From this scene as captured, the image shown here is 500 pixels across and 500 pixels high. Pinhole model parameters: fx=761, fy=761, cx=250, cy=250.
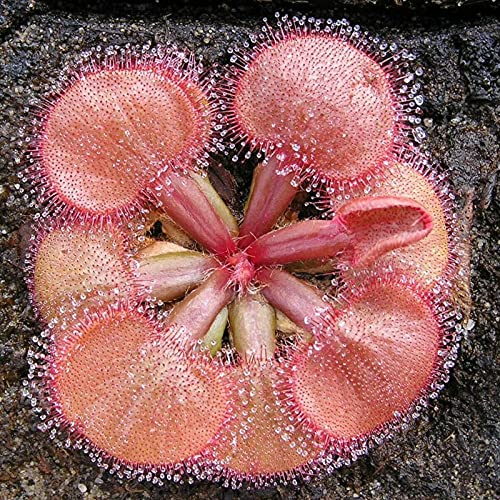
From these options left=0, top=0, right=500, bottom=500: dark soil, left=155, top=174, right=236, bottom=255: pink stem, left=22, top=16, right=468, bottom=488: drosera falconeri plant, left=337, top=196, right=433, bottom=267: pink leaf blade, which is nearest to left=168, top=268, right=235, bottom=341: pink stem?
left=22, top=16, right=468, bottom=488: drosera falconeri plant

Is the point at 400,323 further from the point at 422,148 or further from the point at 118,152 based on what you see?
the point at 118,152

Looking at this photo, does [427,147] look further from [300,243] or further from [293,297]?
[293,297]

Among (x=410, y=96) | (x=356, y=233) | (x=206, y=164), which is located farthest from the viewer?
(x=410, y=96)

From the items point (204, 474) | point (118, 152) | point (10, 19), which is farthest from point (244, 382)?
point (10, 19)

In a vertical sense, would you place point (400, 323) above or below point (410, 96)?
below

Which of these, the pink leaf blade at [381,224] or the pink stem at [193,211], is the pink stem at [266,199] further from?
the pink leaf blade at [381,224]

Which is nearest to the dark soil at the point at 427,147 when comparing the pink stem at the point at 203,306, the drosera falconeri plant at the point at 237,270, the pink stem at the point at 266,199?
the drosera falconeri plant at the point at 237,270

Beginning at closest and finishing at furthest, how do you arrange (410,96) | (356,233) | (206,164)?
(356,233) < (206,164) < (410,96)

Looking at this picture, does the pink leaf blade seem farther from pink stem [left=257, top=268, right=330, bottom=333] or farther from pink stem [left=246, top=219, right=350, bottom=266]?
pink stem [left=257, top=268, right=330, bottom=333]
